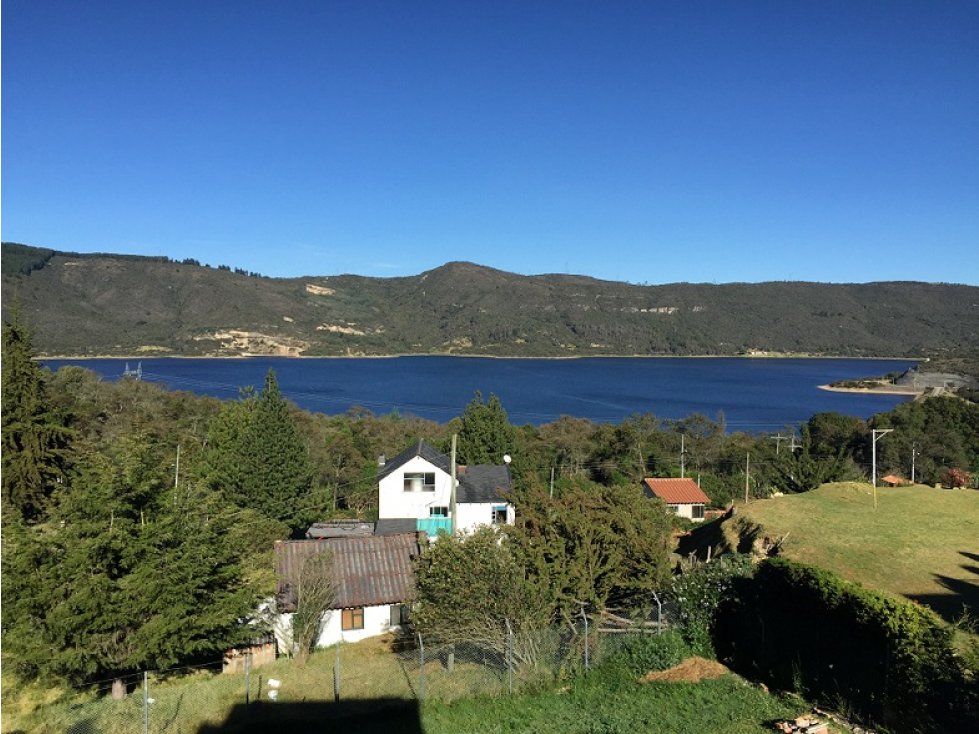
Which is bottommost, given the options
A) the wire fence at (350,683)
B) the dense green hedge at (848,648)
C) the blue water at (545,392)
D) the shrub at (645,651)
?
the blue water at (545,392)

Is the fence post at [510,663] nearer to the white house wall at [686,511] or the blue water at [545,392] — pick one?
the white house wall at [686,511]

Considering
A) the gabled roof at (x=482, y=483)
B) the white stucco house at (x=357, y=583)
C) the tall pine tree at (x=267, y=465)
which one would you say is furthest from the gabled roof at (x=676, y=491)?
the white stucco house at (x=357, y=583)

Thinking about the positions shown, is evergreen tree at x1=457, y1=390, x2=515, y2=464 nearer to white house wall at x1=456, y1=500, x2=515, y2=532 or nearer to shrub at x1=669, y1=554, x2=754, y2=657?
white house wall at x1=456, y1=500, x2=515, y2=532

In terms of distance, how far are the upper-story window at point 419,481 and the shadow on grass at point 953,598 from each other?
70.7 ft

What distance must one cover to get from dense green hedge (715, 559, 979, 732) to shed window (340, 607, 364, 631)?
34.1ft

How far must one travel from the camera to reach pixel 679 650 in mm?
13453

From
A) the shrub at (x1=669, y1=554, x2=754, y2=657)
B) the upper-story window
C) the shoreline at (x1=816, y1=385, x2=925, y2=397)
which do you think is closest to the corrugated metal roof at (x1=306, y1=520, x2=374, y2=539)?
the upper-story window

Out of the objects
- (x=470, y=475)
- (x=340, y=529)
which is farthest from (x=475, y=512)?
(x=340, y=529)

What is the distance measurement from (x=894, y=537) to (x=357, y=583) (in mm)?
16019

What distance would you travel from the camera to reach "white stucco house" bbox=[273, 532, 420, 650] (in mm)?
19578

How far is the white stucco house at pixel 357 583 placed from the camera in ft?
64.2

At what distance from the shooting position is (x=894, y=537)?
2050cm

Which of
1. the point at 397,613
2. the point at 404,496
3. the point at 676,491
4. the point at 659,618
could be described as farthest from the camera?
the point at 676,491

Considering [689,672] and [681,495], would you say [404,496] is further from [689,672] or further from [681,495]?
[689,672]
